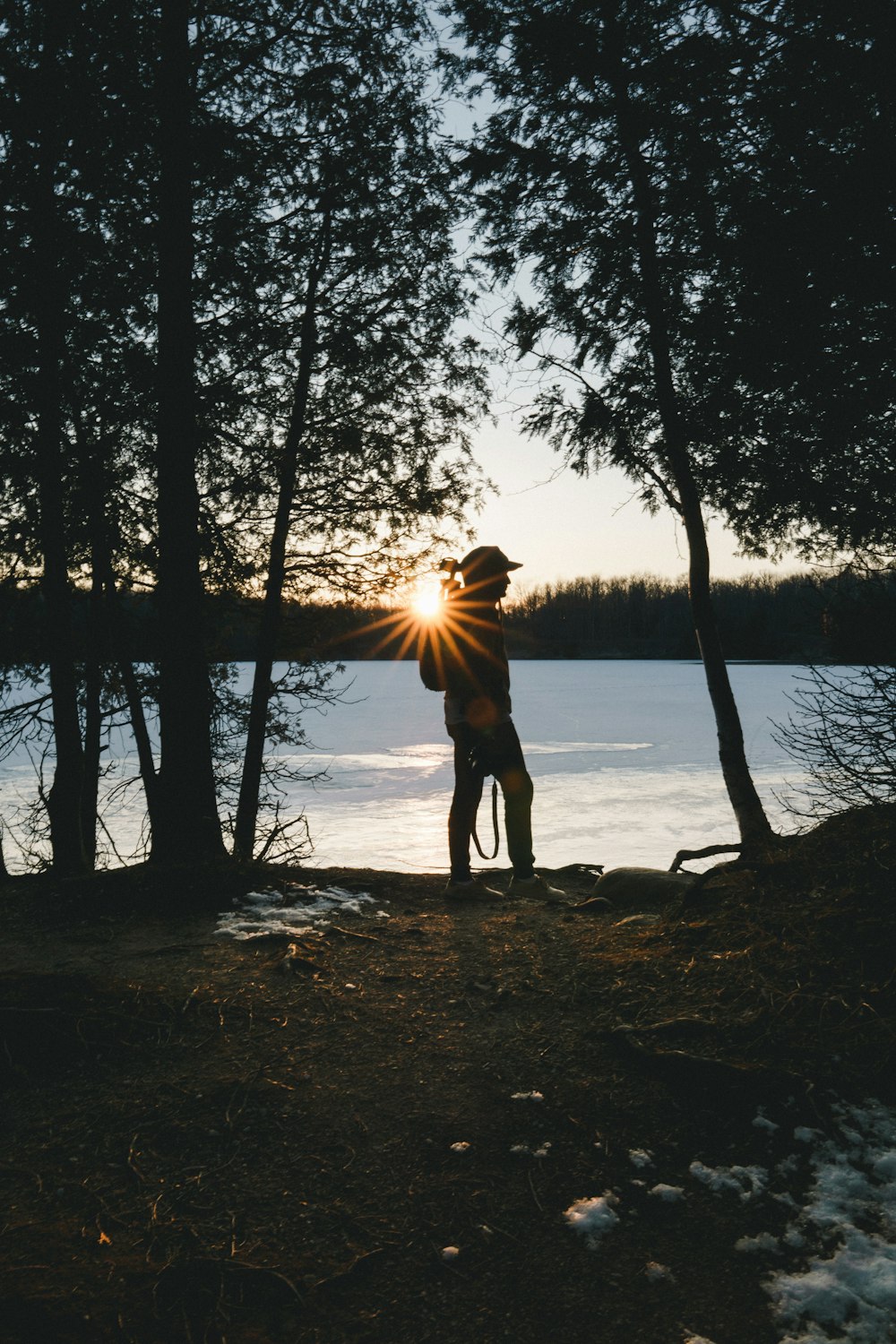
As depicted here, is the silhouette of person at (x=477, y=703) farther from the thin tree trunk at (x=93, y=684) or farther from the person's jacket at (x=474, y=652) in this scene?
the thin tree trunk at (x=93, y=684)

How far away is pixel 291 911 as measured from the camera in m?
4.52

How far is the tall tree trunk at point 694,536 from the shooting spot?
679 cm

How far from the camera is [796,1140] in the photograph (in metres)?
2.26

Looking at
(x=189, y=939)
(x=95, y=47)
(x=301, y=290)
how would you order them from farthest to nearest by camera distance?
(x=301, y=290), (x=95, y=47), (x=189, y=939)

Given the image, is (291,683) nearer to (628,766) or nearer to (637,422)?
(637,422)

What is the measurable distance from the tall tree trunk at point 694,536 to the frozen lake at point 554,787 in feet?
1.71

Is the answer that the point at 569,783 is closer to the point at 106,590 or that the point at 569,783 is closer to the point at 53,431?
the point at 106,590

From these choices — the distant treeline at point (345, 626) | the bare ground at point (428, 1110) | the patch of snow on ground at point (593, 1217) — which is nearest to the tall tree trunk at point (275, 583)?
the distant treeline at point (345, 626)

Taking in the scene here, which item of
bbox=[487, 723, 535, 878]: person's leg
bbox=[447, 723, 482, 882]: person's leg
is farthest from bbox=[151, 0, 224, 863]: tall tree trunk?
bbox=[487, 723, 535, 878]: person's leg

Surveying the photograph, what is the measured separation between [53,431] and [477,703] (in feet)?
14.7

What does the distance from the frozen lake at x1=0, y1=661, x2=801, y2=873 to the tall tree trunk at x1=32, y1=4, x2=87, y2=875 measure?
8.87 feet

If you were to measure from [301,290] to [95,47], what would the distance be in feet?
9.73

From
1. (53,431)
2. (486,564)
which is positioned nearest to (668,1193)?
(486,564)

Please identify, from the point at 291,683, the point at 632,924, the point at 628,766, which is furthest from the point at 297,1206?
the point at 628,766
